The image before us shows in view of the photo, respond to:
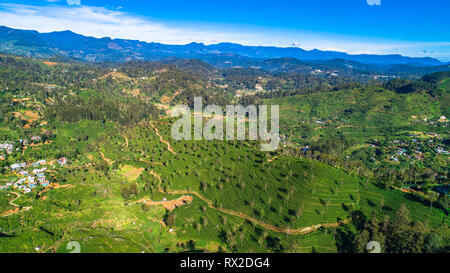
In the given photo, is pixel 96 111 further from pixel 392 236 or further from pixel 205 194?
pixel 392 236

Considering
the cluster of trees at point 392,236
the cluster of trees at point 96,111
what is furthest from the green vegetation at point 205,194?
the cluster of trees at point 96,111

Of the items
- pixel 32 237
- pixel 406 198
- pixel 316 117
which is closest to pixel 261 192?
pixel 406 198

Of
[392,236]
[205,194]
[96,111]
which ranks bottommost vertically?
[205,194]

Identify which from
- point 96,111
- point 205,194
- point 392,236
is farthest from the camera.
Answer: point 96,111

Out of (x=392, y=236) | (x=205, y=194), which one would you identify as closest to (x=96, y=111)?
(x=205, y=194)

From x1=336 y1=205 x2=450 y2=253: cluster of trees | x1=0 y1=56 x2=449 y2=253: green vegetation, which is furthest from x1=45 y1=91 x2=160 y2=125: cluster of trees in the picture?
x1=336 y1=205 x2=450 y2=253: cluster of trees

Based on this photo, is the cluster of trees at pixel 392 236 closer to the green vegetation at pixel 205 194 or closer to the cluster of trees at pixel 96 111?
the green vegetation at pixel 205 194

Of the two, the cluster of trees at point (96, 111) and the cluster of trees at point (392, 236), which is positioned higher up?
the cluster of trees at point (96, 111)

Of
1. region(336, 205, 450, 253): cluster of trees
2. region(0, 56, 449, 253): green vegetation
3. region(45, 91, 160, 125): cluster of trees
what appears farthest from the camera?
region(45, 91, 160, 125): cluster of trees

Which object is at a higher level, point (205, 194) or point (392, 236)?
point (392, 236)

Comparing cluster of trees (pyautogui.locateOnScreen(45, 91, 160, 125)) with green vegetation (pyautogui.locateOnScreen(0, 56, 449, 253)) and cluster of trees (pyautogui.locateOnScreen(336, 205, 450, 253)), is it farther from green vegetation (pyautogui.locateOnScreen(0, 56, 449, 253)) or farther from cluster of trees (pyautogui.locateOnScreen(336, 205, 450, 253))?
cluster of trees (pyautogui.locateOnScreen(336, 205, 450, 253))

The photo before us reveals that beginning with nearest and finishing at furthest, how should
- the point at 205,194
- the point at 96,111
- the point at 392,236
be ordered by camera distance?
the point at 392,236, the point at 205,194, the point at 96,111

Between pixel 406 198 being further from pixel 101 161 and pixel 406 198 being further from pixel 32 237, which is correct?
pixel 101 161
